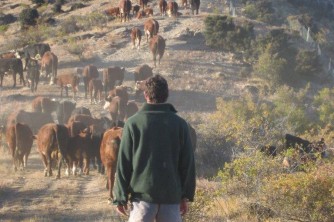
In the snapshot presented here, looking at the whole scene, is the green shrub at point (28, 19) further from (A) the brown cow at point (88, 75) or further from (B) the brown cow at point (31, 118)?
(B) the brown cow at point (31, 118)

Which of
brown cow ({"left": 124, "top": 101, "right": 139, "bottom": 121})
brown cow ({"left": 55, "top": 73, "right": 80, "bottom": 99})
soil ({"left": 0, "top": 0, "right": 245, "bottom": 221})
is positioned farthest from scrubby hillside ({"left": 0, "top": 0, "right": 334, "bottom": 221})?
brown cow ({"left": 124, "top": 101, "right": 139, "bottom": 121})

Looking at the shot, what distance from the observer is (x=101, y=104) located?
936 inches

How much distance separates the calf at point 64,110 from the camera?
21.3m

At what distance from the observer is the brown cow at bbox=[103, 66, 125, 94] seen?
24.7m

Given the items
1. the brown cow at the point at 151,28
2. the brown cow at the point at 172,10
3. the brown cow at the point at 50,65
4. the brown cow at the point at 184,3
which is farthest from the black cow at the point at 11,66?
the brown cow at the point at 184,3

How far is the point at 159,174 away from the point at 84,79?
796 inches

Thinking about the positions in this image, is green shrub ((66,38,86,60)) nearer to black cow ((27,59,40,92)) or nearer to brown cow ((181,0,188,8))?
black cow ((27,59,40,92))

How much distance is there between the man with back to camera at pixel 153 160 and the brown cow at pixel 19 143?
10920 millimetres

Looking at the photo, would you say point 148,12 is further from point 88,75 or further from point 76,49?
point 88,75

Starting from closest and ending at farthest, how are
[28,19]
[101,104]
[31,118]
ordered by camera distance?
[31,118]
[101,104]
[28,19]

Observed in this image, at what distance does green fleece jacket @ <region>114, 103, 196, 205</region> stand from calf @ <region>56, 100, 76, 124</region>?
15876mm

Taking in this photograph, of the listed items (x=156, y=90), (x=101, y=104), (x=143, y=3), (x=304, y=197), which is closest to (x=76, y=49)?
(x=101, y=104)

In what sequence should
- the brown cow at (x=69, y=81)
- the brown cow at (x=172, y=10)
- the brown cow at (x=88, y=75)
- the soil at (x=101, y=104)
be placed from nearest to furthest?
the soil at (x=101, y=104)
the brown cow at (x=69, y=81)
the brown cow at (x=88, y=75)
the brown cow at (x=172, y=10)

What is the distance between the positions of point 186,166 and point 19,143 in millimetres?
11125
